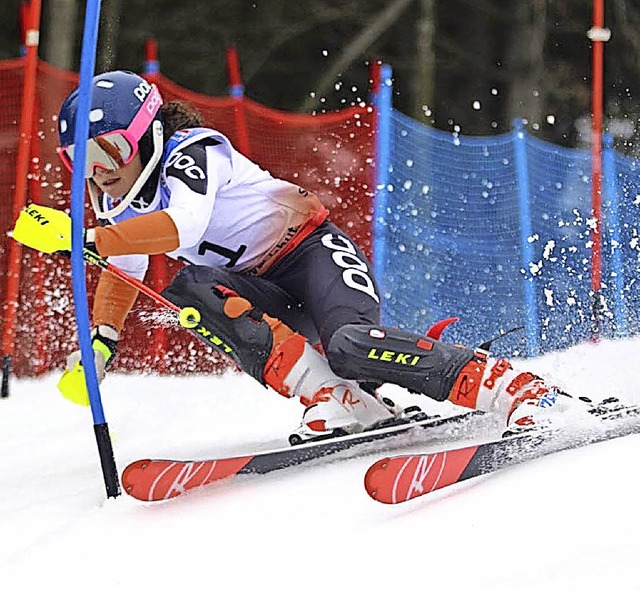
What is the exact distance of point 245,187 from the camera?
326 centimetres

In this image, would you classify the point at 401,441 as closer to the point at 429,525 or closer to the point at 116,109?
the point at 429,525

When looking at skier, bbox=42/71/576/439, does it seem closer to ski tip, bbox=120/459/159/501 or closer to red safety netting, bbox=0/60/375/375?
ski tip, bbox=120/459/159/501

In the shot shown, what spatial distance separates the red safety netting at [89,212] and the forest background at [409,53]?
25.8ft

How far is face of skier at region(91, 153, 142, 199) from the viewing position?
3.04 m

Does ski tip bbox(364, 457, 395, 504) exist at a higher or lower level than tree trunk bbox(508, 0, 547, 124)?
higher

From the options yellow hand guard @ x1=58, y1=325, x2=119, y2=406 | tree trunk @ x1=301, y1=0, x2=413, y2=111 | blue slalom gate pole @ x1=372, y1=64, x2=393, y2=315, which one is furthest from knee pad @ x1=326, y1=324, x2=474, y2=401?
tree trunk @ x1=301, y1=0, x2=413, y2=111

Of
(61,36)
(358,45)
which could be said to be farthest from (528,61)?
(61,36)

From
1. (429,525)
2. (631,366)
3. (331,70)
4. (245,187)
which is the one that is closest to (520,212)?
(631,366)

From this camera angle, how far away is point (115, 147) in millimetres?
2986

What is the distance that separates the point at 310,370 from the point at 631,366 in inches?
44.4

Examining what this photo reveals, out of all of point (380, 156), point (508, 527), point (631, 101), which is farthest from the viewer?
point (631, 101)

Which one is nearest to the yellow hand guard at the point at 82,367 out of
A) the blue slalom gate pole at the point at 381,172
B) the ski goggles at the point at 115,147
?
the ski goggles at the point at 115,147

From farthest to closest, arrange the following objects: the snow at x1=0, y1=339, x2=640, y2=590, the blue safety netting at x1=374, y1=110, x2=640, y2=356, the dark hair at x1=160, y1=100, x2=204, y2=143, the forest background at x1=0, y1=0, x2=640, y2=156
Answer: the forest background at x1=0, y1=0, x2=640, y2=156 → the blue safety netting at x1=374, y1=110, x2=640, y2=356 → the dark hair at x1=160, y1=100, x2=204, y2=143 → the snow at x1=0, y1=339, x2=640, y2=590

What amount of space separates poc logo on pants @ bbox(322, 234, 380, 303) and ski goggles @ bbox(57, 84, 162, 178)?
667 millimetres
